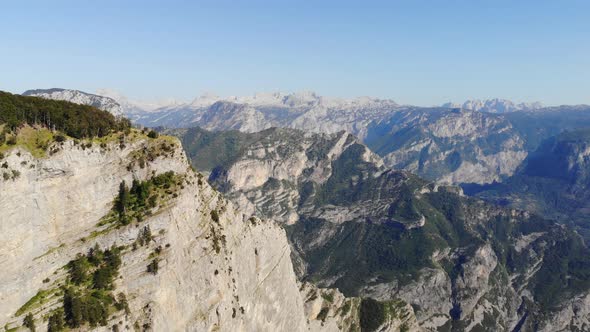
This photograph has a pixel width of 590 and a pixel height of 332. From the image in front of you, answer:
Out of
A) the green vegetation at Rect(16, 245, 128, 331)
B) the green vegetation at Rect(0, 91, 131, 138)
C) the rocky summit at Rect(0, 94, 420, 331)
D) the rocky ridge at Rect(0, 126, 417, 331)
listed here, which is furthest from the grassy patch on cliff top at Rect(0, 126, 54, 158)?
the green vegetation at Rect(16, 245, 128, 331)

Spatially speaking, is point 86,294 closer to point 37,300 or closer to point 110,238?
point 37,300

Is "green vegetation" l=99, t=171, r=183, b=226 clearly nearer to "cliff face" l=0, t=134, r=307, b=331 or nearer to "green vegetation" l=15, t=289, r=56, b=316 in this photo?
"cliff face" l=0, t=134, r=307, b=331

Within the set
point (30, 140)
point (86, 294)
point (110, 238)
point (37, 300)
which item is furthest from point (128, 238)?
point (30, 140)

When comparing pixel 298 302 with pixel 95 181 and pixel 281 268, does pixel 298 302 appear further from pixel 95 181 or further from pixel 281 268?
pixel 95 181

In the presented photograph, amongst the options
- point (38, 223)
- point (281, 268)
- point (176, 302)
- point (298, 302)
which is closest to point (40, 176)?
point (38, 223)

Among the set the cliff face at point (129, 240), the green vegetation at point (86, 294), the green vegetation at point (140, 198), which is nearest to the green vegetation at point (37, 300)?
the green vegetation at point (86, 294)
